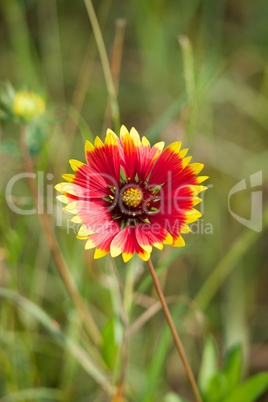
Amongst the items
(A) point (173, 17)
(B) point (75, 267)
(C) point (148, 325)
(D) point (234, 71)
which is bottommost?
(C) point (148, 325)

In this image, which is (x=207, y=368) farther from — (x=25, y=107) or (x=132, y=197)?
(x=25, y=107)

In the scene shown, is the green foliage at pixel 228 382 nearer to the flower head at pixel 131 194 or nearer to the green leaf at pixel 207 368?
the green leaf at pixel 207 368

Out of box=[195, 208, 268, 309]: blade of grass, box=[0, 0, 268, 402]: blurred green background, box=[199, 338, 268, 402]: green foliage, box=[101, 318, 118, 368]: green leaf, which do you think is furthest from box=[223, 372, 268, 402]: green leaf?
box=[195, 208, 268, 309]: blade of grass

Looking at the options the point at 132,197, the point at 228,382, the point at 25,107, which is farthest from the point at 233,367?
the point at 25,107

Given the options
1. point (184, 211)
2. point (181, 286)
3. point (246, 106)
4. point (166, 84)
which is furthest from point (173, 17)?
point (184, 211)

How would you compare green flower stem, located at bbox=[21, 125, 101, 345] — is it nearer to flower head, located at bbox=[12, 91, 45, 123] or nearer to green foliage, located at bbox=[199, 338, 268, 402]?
flower head, located at bbox=[12, 91, 45, 123]

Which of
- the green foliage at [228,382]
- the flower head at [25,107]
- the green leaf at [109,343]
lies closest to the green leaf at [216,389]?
the green foliage at [228,382]

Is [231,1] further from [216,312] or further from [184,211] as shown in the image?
[184,211]

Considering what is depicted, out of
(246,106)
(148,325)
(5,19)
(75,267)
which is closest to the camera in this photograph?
(75,267)
